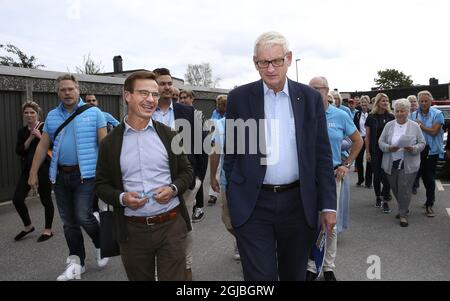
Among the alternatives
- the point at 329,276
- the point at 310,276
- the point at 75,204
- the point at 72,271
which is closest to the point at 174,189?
the point at 75,204

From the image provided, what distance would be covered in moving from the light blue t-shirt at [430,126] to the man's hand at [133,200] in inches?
237

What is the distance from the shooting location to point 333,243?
14.4 ft

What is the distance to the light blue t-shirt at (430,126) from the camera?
23.8ft

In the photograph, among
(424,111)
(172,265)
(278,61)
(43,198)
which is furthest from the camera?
(424,111)

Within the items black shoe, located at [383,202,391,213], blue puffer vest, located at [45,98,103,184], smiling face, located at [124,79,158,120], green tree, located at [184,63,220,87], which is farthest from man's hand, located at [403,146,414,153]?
green tree, located at [184,63,220,87]

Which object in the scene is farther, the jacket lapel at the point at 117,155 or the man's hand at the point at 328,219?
the jacket lapel at the point at 117,155

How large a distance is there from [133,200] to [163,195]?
0.65 feet

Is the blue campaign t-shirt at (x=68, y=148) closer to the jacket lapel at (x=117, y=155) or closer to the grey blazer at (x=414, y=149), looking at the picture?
the jacket lapel at (x=117, y=155)

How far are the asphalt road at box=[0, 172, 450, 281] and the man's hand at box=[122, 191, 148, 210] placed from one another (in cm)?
206

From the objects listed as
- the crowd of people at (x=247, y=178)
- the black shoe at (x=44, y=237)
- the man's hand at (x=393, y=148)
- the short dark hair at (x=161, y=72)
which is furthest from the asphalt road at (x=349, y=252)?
the short dark hair at (x=161, y=72)

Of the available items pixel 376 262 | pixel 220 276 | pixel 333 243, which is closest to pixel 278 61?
pixel 333 243

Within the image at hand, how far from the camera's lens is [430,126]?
7.45 metres
